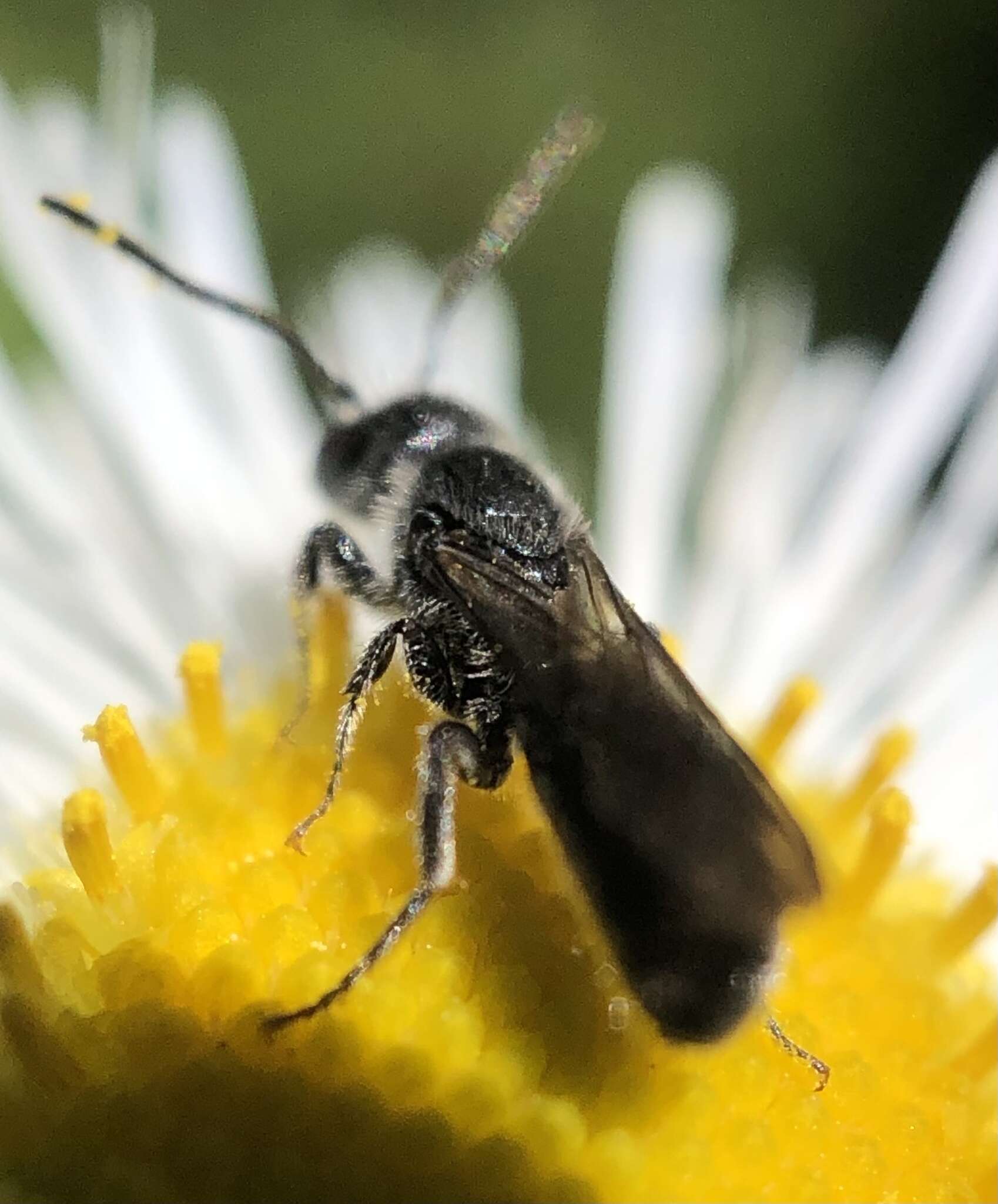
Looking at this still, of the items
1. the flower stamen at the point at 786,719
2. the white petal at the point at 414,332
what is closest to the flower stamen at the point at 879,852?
the flower stamen at the point at 786,719

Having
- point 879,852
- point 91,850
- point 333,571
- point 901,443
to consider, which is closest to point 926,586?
point 901,443

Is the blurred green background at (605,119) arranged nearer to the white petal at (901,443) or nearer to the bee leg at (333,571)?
the white petal at (901,443)

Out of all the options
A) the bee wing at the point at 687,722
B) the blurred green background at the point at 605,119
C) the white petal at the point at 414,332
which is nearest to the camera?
the bee wing at the point at 687,722

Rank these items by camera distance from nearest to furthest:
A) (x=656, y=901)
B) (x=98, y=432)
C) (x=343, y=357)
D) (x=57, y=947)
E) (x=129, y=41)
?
(x=656, y=901)
(x=57, y=947)
(x=98, y=432)
(x=129, y=41)
(x=343, y=357)

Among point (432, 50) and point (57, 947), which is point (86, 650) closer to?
point (57, 947)

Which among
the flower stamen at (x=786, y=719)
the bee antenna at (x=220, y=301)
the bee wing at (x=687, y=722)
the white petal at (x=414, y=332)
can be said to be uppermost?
the bee wing at (x=687, y=722)

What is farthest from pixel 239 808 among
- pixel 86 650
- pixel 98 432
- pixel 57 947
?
pixel 98 432

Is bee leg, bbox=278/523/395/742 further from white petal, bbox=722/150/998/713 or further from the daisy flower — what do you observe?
white petal, bbox=722/150/998/713
